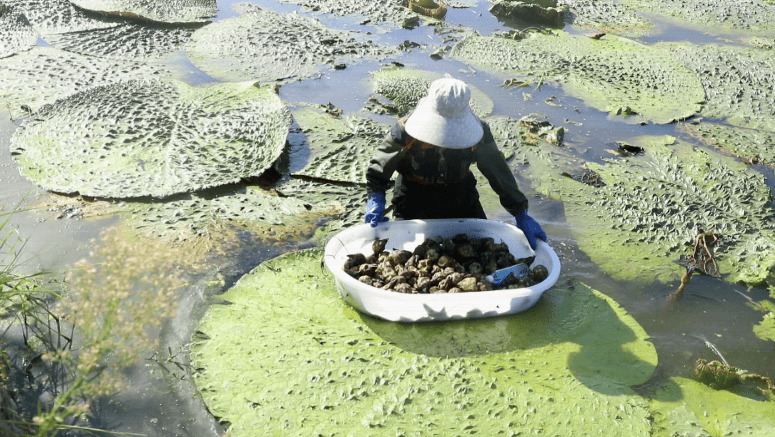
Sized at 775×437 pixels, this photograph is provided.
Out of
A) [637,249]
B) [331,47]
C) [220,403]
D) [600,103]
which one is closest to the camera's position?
[220,403]

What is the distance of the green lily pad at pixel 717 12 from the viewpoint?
22.8ft

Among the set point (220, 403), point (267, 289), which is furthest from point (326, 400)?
point (267, 289)

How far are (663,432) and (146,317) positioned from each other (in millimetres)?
2294

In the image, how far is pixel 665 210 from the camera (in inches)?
152

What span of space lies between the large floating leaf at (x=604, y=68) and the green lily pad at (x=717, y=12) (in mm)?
1376

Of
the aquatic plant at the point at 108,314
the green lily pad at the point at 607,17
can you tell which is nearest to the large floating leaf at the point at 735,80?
the green lily pad at the point at 607,17

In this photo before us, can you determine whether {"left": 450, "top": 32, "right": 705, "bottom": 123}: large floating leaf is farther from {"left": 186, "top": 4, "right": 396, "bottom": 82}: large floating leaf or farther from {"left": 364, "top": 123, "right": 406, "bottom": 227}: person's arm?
{"left": 364, "top": 123, "right": 406, "bottom": 227}: person's arm

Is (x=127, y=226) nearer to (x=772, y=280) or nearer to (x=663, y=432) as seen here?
(x=663, y=432)

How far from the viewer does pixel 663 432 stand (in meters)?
2.48

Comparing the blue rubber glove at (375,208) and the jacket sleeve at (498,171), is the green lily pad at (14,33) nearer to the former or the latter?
the blue rubber glove at (375,208)

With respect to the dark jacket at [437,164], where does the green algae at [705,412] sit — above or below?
below

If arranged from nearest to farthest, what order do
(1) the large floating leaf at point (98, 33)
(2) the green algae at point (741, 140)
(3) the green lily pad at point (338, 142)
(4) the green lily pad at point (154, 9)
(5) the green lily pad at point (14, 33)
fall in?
(3) the green lily pad at point (338, 142) < (2) the green algae at point (741, 140) < (5) the green lily pad at point (14, 33) < (1) the large floating leaf at point (98, 33) < (4) the green lily pad at point (154, 9)

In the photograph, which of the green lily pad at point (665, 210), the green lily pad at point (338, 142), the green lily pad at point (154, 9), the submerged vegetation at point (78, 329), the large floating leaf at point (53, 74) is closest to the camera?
the submerged vegetation at point (78, 329)

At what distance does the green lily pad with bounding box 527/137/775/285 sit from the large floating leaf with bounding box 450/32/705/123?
0.69 meters
